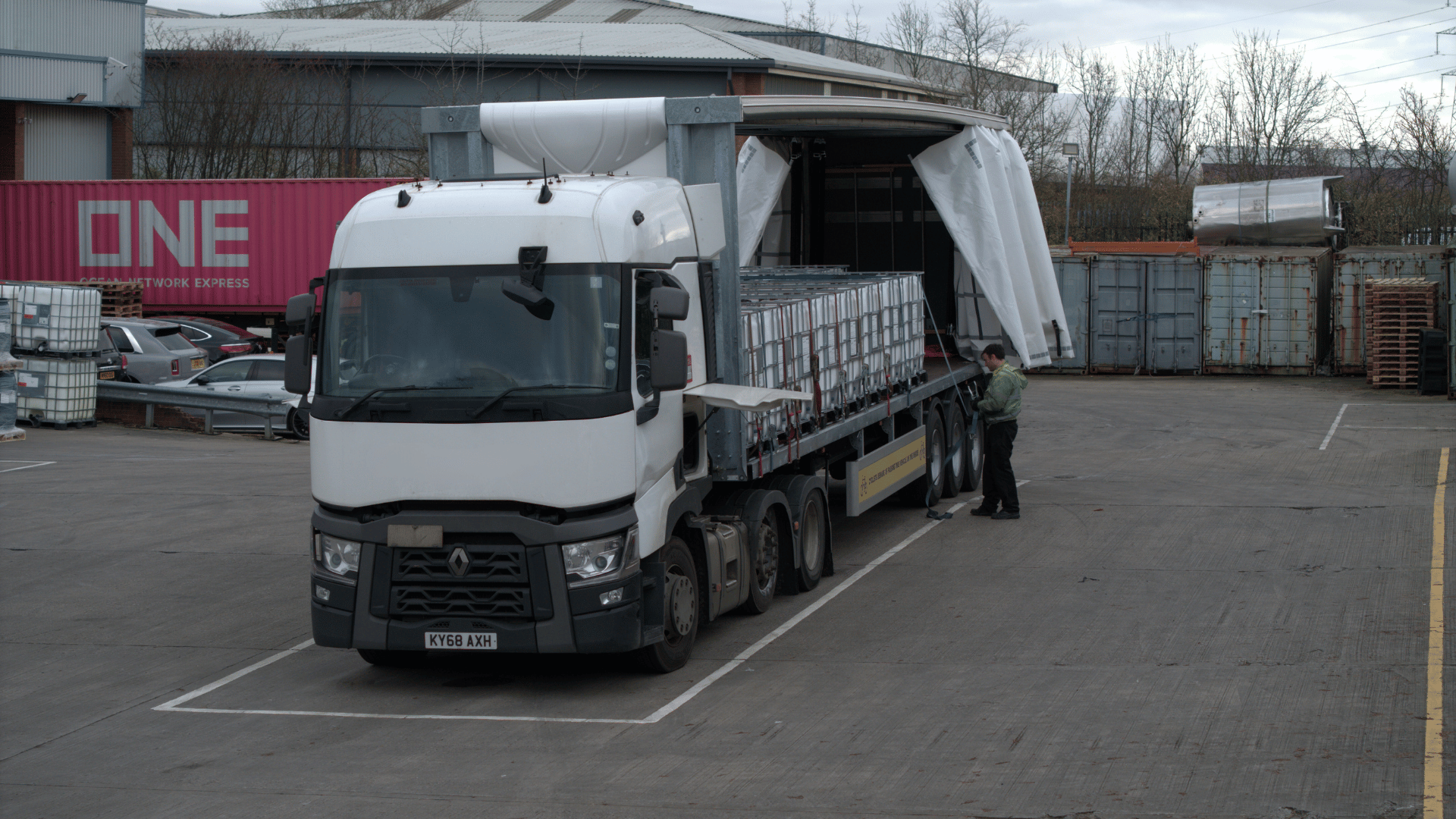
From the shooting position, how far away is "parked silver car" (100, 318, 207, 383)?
2370 centimetres

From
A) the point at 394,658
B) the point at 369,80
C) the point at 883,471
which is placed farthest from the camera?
the point at 369,80

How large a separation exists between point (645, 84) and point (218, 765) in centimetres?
3741

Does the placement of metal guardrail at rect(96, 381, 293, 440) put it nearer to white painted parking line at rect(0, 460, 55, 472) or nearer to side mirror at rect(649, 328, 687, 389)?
white painted parking line at rect(0, 460, 55, 472)

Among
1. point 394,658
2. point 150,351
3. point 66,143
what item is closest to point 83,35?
point 66,143

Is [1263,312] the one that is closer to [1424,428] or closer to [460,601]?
[1424,428]

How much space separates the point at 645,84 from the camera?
4256 centimetres

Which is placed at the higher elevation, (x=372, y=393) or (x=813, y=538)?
(x=372, y=393)

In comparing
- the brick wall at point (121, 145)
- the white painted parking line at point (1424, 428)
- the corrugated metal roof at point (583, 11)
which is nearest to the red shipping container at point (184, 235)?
the brick wall at point (121, 145)

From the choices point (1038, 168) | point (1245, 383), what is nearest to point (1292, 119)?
point (1038, 168)

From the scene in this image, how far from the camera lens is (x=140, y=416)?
75.1 feet

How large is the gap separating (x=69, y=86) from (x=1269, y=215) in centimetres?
2957

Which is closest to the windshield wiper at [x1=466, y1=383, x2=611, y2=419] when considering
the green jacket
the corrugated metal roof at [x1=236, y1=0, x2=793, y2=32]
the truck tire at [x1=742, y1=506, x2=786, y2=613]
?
the truck tire at [x1=742, y1=506, x2=786, y2=613]

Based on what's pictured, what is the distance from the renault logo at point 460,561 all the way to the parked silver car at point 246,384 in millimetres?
14074

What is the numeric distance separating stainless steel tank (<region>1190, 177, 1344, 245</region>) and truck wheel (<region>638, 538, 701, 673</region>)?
2580 centimetres
